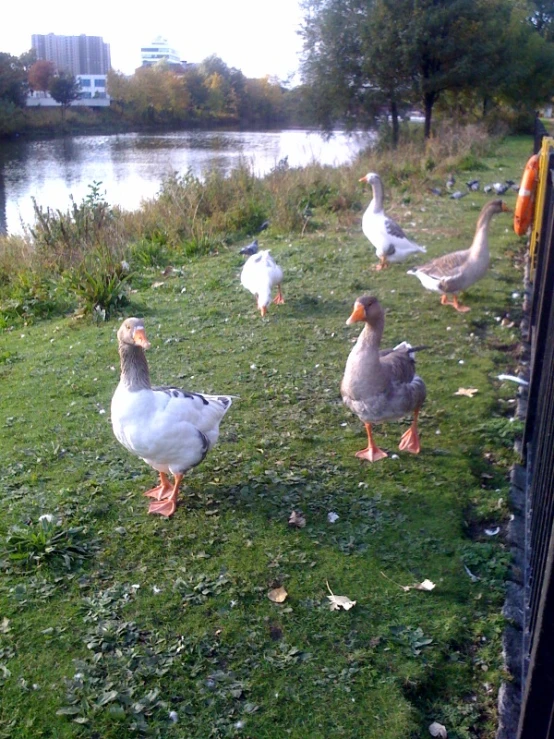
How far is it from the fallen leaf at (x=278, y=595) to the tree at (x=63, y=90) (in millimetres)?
44236

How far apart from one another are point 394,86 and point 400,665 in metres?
32.3

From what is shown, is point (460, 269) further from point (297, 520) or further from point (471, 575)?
point (471, 575)

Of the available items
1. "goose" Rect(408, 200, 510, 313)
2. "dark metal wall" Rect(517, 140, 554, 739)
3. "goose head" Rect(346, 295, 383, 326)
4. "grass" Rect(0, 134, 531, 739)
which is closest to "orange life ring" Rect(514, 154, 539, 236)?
"goose" Rect(408, 200, 510, 313)

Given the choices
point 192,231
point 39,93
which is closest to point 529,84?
point 39,93

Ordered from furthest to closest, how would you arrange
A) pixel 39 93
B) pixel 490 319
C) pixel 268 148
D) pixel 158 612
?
pixel 39 93, pixel 268 148, pixel 490 319, pixel 158 612

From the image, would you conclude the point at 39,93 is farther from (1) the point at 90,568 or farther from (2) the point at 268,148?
(1) the point at 90,568

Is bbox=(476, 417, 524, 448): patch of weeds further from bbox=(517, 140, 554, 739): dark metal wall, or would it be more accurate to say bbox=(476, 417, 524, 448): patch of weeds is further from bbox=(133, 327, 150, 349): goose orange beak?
bbox=(133, 327, 150, 349): goose orange beak

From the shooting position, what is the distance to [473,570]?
13.3 ft

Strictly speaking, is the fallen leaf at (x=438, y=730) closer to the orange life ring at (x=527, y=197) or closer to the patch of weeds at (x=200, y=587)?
the patch of weeds at (x=200, y=587)

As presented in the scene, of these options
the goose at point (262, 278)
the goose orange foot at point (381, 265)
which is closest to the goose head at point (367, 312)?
the goose at point (262, 278)

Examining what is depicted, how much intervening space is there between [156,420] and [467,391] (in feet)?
10.8

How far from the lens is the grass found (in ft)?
10.4

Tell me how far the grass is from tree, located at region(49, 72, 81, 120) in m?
40.5

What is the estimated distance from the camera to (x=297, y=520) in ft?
14.5
